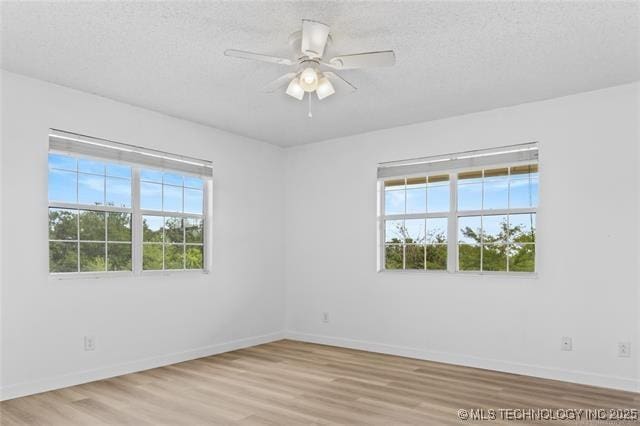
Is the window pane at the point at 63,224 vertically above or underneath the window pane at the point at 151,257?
above

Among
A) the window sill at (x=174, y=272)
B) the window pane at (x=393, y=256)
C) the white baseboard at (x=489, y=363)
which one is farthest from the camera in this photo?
the window pane at (x=393, y=256)

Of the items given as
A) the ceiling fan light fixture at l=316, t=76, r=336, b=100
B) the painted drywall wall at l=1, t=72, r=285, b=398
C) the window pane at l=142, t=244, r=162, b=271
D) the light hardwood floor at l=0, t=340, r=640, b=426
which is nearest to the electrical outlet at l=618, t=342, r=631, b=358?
the light hardwood floor at l=0, t=340, r=640, b=426

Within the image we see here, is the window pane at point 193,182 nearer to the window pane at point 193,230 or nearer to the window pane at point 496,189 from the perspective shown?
the window pane at point 193,230

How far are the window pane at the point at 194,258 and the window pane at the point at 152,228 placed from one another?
0.40 m

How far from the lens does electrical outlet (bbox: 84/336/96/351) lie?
4.14 metres

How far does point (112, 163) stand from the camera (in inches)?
176

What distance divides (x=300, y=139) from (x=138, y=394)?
350 centimetres

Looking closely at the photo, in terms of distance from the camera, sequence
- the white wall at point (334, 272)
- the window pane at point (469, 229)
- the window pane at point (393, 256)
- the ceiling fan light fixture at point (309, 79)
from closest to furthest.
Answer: the ceiling fan light fixture at point (309, 79) < the white wall at point (334, 272) < the window pane at point (469, 229) < the window pane at point (393, 256)

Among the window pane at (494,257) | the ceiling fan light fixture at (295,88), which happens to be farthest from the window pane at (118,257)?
the window pane at (494,257)

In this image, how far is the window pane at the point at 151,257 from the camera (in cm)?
476

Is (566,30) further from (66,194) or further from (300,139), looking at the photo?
(66,194)

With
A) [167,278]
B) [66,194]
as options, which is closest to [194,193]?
[167,278]

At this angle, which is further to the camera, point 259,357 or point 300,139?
point 300,139

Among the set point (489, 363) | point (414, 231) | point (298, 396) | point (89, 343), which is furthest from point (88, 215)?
point (489, 363)
